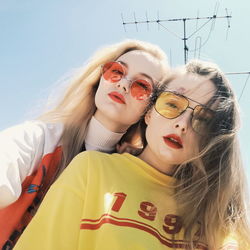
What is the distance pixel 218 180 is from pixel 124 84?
923 mm

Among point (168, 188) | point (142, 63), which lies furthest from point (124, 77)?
point (168, 188)

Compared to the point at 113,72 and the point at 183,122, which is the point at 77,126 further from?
the point at 183,122

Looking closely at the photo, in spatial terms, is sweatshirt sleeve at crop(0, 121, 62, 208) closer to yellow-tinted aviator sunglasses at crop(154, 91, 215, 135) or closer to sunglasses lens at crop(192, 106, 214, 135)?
yellow-tinted aviator sunglasses at crop(154, 91, 215, 135)

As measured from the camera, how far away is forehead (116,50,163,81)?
2.65 metres

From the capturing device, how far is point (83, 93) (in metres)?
2.95

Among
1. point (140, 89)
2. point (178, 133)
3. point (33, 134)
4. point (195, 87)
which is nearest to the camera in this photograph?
point (178, 133)

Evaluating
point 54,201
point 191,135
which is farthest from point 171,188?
point 54,201

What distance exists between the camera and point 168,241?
1807mm

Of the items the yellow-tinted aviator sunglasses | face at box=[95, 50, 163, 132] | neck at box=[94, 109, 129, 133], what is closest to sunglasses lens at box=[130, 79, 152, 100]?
face at box=[95, 50, 163, 132]

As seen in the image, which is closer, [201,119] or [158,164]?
[201,119]

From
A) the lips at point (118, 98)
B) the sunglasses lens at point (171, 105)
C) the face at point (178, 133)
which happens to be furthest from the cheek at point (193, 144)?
the lips at point (118, 98)

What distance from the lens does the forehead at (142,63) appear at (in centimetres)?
265

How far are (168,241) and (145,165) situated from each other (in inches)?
17.4

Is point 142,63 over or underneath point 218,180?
over
